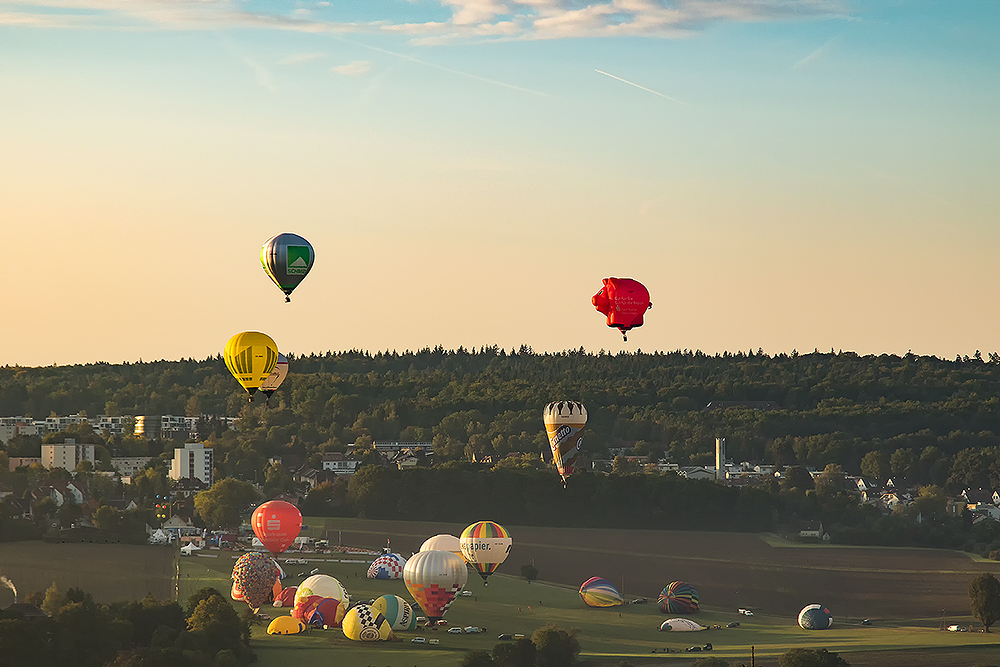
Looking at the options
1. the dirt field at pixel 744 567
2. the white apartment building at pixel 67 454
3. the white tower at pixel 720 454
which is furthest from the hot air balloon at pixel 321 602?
the white tower at pixel 720 454

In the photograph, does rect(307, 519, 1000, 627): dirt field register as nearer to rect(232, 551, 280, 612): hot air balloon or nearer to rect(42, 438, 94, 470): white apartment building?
rect(232, 551, 280, 612): hot air balloon

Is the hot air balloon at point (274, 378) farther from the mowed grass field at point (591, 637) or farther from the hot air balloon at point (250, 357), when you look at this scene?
the mowed grass field at point (591, 637)

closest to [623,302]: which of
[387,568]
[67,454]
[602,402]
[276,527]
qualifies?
[387,568]

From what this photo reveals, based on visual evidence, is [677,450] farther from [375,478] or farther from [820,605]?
[820,605]

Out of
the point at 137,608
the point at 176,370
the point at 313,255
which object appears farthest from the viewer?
the point at 176,370

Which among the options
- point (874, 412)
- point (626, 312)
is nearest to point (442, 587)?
point (626, 312)

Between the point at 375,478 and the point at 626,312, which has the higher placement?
the point at 626,312
